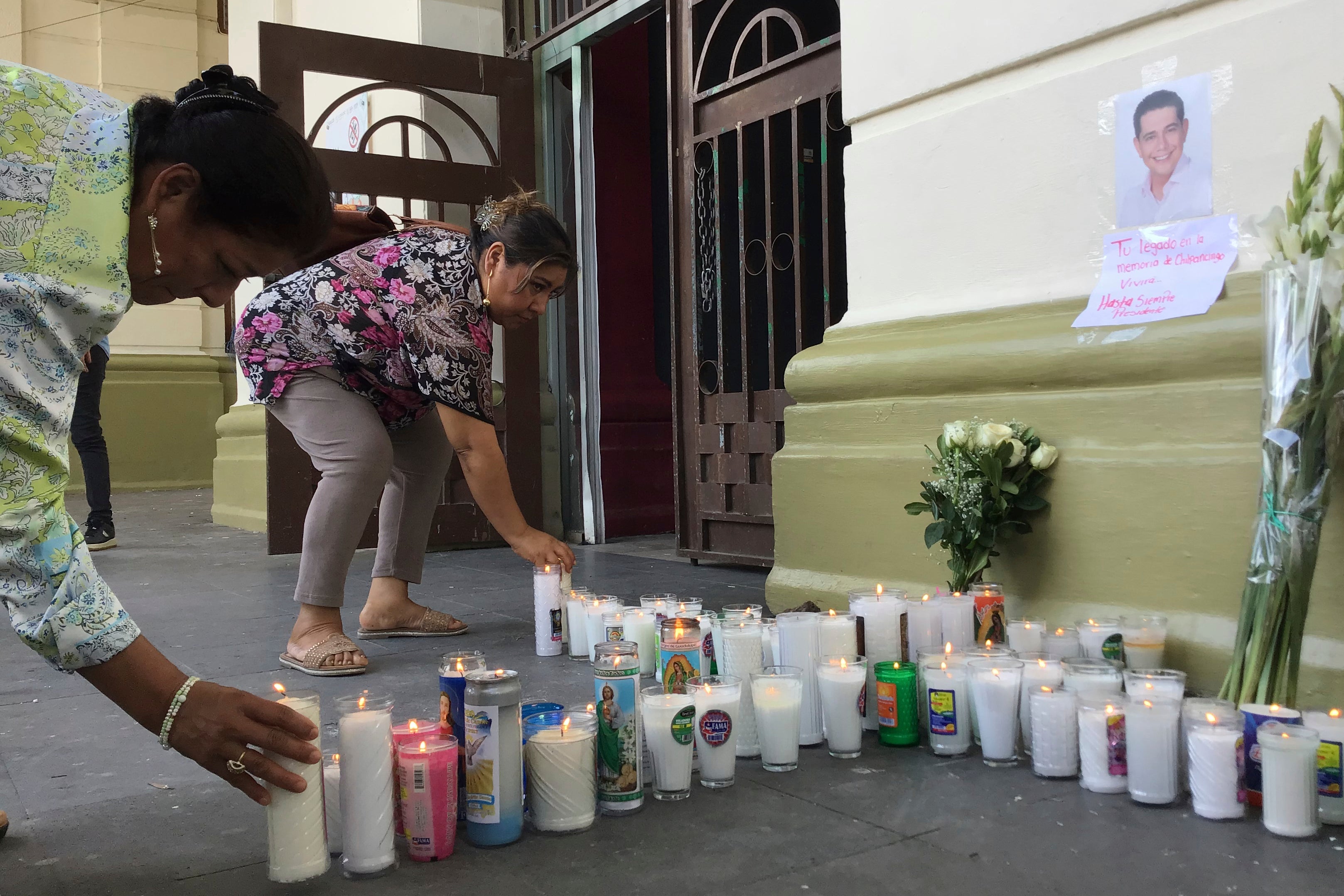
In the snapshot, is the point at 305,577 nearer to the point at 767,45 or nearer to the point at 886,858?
the point at 886,858

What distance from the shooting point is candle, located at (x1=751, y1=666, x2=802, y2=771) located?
1.93 m

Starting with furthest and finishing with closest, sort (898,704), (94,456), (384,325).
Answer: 1. (94,456)
2. (384,325)
3. (898,704)

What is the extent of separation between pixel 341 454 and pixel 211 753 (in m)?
1.67

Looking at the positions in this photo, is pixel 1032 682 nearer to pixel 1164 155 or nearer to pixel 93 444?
pixel 1164 155

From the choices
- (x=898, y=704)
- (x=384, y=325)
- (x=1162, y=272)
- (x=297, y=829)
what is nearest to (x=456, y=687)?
(x=297, y=829)

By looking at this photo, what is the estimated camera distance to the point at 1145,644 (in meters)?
2.23

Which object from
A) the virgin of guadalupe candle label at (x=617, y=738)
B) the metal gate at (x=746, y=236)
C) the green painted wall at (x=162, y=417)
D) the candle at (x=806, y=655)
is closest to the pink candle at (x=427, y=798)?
the virgin of guadalupe candle label at (x=617, y=738)

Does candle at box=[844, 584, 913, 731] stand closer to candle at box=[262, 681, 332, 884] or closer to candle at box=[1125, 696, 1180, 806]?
candle at box=[1125, 696, 1180, 806]

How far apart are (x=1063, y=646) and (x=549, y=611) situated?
4.42 feet

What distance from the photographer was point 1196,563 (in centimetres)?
230

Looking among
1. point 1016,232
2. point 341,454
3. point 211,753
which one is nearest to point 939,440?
point 1016,232

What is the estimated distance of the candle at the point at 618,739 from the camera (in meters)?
1.73

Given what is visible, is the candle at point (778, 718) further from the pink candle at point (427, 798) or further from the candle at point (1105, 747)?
the pink candle at point (427, 798)

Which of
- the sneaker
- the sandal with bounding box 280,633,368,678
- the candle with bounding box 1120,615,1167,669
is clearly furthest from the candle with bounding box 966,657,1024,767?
the sneaker
